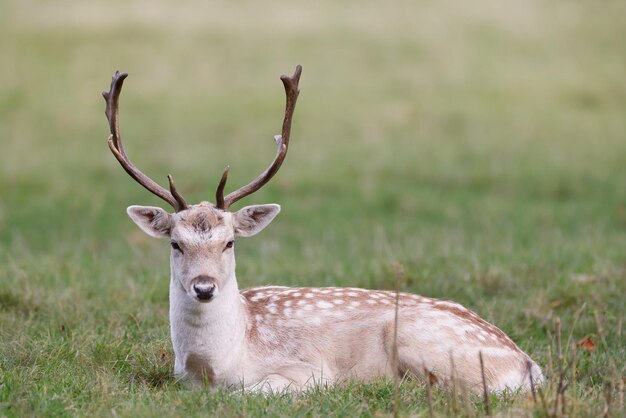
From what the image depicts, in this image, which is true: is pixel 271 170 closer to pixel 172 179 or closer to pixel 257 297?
pixel 172 179

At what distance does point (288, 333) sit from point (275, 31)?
14.5 meters

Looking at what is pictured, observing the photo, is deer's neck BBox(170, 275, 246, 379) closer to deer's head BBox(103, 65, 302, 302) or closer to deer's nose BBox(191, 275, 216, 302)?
deer's head BBox(103, 65, 302, 302)

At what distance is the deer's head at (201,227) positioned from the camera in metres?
5.46

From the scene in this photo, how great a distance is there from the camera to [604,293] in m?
7.47

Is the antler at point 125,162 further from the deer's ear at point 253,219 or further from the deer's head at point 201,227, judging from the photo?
the deer's ear at point 253,219

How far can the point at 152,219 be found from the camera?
19.3 ft

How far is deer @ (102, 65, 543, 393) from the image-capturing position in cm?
560

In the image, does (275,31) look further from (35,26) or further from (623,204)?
(623,204)

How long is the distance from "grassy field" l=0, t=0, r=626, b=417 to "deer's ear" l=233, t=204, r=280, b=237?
828 mm

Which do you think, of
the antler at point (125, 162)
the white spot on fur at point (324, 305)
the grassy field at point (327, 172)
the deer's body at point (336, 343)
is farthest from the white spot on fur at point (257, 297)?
the antler at point (125, 162)

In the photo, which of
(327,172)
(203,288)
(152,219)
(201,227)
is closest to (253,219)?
(201,227)

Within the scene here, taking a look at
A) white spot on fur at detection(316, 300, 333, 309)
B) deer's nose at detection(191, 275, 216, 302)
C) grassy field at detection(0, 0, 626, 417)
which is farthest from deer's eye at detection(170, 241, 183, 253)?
white spot on fur at detection(316, 300, 333, 309)

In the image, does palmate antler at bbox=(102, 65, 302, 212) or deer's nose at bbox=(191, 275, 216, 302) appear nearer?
deer's nose at bbox=(191, 275, 216, 302)

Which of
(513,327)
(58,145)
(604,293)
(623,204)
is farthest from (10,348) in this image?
(58,145)
